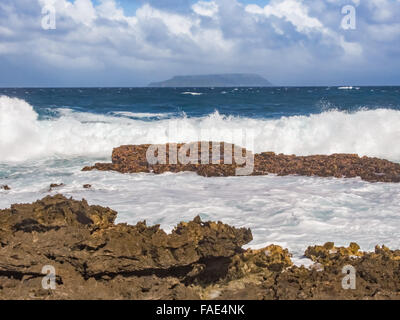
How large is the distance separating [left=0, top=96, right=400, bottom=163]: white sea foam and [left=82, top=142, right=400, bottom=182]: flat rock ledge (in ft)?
13.7

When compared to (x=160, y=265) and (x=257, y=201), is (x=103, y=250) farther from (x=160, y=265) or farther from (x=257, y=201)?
(x=257, y=201)

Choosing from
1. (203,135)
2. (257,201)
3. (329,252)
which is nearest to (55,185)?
(257,201)

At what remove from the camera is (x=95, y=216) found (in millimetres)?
5086

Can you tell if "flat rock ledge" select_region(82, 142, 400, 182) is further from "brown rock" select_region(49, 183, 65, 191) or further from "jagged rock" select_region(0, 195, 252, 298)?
"jagged rock" select_region(0, 195, 252, 298)

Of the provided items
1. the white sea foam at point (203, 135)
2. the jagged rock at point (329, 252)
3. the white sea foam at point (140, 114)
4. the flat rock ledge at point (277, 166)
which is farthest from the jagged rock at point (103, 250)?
the white sea foam at point (140, 114)

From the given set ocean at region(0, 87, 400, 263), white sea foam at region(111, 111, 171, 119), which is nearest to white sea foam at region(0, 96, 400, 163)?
ocean at region(0, 87, 400, 263)

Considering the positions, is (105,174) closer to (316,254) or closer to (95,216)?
(95,216)

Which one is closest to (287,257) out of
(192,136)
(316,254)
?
(316,254)

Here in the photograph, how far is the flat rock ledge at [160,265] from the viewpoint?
3.79 metres

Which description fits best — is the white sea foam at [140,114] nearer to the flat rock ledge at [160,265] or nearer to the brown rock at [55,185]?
the brown rock at [55,185]

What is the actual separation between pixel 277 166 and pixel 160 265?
25.6 ft

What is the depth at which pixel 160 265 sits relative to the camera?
4.17m

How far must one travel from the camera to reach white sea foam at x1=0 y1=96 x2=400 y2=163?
16.3 meters
